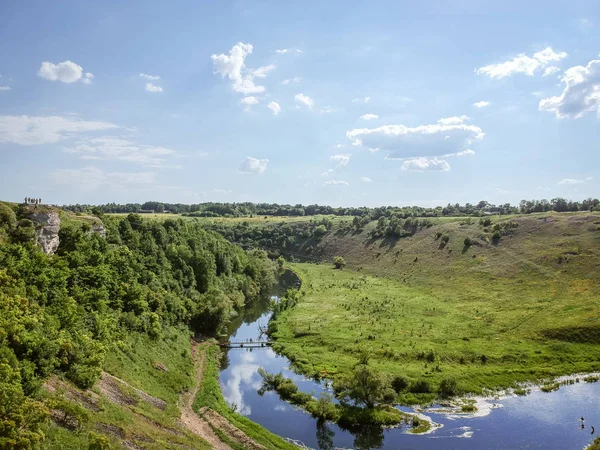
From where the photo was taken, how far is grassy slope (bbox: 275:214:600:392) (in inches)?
2451

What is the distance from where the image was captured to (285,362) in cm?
6556

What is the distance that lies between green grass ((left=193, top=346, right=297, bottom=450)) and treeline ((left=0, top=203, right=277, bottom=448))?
9.94m

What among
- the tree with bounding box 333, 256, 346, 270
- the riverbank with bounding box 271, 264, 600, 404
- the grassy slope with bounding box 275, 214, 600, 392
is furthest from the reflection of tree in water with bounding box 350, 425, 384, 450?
the tree with bounding box 333, 256, 346, 270

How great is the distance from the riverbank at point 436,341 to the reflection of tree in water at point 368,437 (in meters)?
7.79

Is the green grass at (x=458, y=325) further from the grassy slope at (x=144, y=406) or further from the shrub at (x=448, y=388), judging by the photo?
the grassy slope at (x=144, y=406)

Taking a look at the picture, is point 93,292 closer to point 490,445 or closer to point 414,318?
point 490,445

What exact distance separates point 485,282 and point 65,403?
10021 centimetres

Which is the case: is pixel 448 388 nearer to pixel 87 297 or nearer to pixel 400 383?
pixel 400 383

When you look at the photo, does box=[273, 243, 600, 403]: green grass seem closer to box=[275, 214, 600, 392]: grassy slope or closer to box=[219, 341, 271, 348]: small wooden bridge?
box=[275, 214, 600, 392]: grassy slope

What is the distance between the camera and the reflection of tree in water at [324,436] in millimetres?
42259

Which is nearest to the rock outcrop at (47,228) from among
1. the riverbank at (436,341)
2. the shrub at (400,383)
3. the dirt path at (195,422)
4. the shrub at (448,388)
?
the dirt path at (195,422)

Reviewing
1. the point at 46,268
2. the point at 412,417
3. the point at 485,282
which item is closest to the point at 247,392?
the point at 412,417

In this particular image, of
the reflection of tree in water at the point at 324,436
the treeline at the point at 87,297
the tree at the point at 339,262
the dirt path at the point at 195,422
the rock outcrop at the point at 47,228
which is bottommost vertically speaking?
the reflection of tree in water at the point at 324,436

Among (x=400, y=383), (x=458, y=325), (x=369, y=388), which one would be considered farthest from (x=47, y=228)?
(x=458, y=325)
